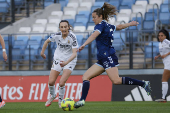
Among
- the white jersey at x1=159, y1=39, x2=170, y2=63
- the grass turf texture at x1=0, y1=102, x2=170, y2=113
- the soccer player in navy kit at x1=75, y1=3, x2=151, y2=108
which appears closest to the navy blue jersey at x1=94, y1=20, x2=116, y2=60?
the soccer player in navy kit at x1=75, y1=3, x2=151, y2=108

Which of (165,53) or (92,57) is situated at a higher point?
(165,53)

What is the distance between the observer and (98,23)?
8.48 meters

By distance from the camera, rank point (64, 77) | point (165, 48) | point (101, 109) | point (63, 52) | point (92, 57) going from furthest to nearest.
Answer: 1. point (92, 57)
2. point (165, 48)
3. point (63, 52)
4. point (64, 77)
5. point (101, 109)

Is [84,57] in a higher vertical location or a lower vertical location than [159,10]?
lower

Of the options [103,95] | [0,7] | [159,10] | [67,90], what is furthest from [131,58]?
[0,7]

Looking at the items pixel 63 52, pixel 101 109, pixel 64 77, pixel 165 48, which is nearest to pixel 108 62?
pixel 101 109

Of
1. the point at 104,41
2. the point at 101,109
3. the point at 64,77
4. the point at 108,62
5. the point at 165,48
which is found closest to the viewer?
the point at 108,62

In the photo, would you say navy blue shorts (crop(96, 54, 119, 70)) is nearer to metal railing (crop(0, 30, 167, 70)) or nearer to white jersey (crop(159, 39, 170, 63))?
white jersey (crop(159, 39, 170, 63))

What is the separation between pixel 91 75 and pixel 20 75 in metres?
6.59

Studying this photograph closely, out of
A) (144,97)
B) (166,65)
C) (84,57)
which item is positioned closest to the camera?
(166,65)

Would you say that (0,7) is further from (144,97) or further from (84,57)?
(144,97)

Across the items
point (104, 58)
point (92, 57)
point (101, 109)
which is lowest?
point (101, 109)

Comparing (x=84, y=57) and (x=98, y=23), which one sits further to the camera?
(x=84, y=57)

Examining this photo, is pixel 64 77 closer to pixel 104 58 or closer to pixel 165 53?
pixel 104 58
